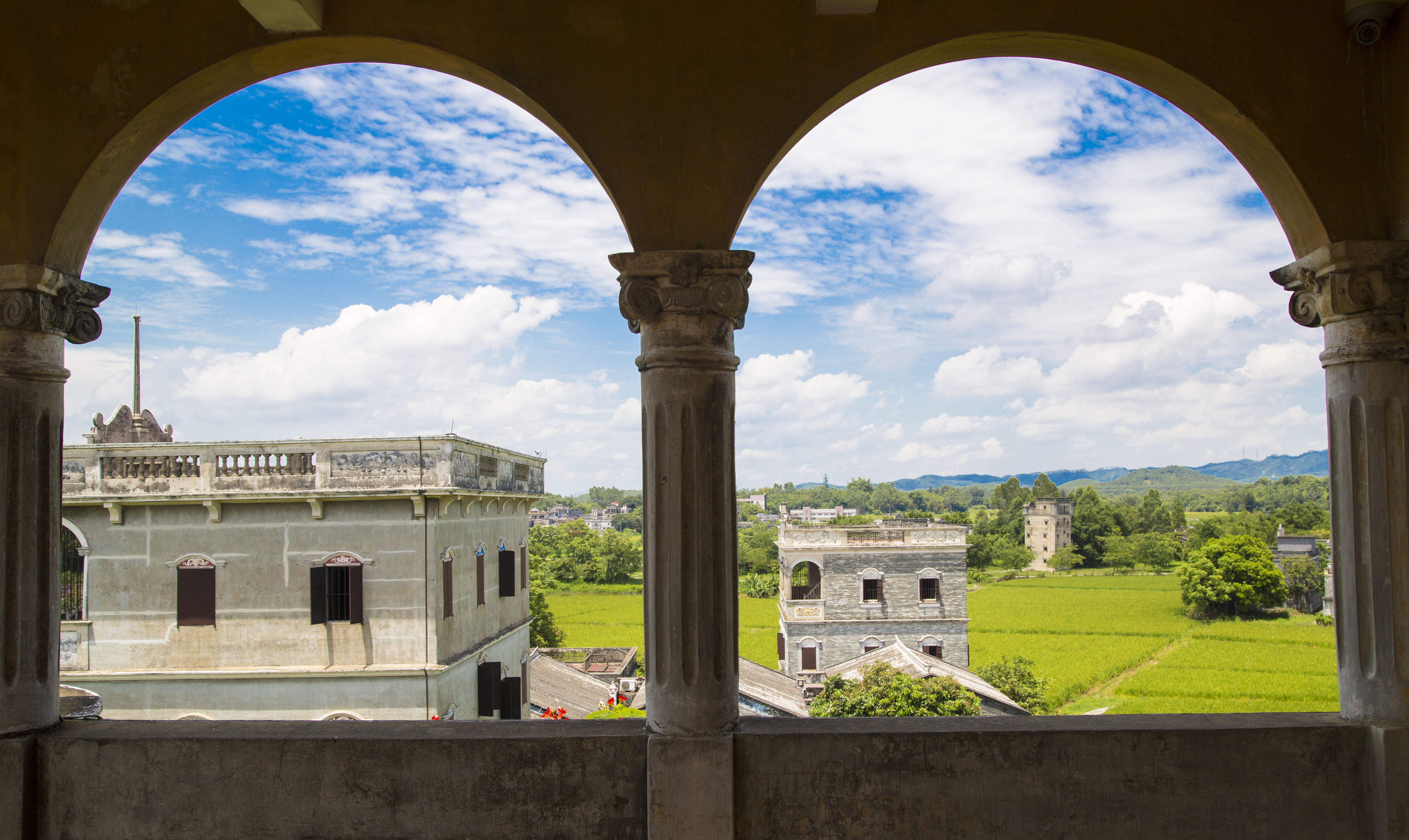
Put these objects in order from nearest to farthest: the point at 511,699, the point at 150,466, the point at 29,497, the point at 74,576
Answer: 1. the point at 29,497
2. the point at 150,466
3. the point at 74,576
4. the point at 511,699

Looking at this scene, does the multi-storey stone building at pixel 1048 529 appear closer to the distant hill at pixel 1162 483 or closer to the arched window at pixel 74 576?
the distant hill at pixel 1162 483

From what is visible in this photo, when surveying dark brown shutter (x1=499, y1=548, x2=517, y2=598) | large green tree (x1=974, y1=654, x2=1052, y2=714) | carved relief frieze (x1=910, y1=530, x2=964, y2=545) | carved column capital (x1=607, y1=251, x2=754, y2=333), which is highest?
carved column capital (x1=607, y1=251, x2=754, y2=333)

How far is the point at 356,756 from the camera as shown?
11.6 feet

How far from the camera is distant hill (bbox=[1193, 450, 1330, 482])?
16300 cm

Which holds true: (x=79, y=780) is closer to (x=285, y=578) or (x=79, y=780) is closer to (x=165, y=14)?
(x=165, y=14)

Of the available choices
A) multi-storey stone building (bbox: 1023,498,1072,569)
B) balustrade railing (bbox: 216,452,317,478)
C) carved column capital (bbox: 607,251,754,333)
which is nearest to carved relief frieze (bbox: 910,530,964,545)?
balustrade railing (bbox: 216,452,317,478)

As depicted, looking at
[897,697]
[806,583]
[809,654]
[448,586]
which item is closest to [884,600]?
[809,654]

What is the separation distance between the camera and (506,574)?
2284cm

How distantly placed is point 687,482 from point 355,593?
17.1 metres

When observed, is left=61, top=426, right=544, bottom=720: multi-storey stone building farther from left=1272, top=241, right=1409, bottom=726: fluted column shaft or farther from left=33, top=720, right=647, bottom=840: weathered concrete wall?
left=1272, top=241, right=1409, bottom=726: fluted column shaft

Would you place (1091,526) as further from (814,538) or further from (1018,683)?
(814,538)

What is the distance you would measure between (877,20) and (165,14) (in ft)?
10.9

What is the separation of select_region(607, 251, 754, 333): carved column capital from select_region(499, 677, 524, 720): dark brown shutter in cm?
1914

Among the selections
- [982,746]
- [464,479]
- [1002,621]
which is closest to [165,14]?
[982,746]
